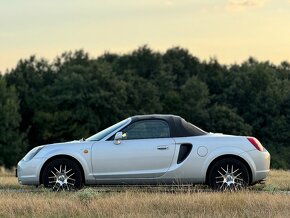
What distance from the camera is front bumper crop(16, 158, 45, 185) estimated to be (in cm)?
1202

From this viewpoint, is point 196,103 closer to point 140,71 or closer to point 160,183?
point 140,71

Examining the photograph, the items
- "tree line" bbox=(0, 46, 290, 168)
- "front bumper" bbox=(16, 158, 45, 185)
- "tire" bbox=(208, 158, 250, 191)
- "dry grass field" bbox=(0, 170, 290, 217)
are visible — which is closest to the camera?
"dry grass field" bbox=(0, 170, 290, 217)

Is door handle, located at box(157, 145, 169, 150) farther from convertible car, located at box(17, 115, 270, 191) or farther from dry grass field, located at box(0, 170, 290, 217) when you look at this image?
dry grass field, located at box(0, 170, 290, 217)

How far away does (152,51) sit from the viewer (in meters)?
83.8

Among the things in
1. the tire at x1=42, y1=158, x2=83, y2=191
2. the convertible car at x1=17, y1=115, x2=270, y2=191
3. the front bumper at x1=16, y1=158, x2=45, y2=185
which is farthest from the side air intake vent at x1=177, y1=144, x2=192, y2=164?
the front bumper at x1=16, y1=158, x2=45, y2=185

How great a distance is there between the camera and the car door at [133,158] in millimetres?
11859

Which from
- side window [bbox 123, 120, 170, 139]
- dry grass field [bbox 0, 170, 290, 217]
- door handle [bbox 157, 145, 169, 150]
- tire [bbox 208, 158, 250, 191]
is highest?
side window [bbox 123, 120, 170, 139]

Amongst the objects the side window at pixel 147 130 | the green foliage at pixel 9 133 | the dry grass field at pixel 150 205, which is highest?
the green foliage at pixel 9 133

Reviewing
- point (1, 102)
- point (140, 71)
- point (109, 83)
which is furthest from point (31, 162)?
point (140, 71)

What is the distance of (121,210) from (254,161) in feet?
11.8

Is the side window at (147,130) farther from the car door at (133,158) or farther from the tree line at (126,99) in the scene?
the tree line at (126,99)

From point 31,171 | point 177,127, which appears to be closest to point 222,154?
point 177,127

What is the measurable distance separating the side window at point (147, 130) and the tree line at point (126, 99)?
1936 inches

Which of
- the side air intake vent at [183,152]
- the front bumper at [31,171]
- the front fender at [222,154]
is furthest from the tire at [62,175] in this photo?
the front fender at [222,154]
